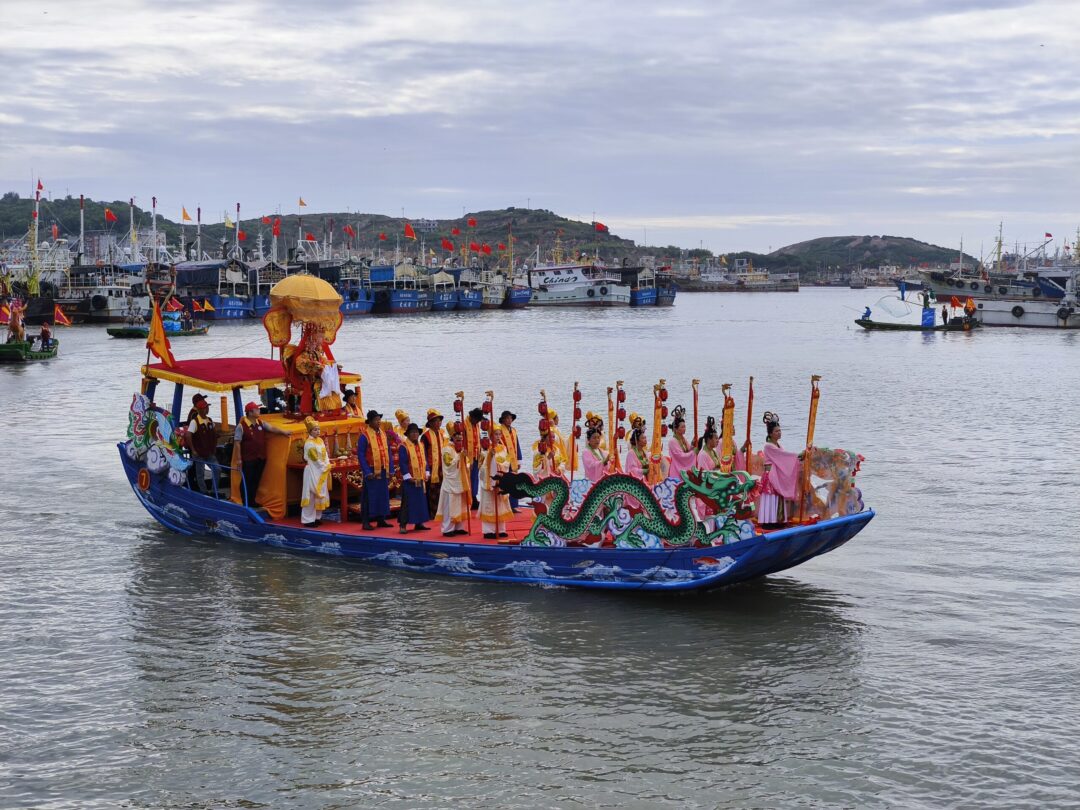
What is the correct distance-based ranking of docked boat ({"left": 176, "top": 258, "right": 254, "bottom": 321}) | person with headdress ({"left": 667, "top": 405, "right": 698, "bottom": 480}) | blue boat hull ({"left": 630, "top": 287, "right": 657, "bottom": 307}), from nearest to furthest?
person with headdress ({"left": 667, "top": 405, "right": 698, "bottom": 480}) < docked boat ({"left": 176, "top": 258, "right": 254, "bottom": 321}) < blue boat hull ({"left": 630, "top": 287, "right": 657, "bottom": 307})

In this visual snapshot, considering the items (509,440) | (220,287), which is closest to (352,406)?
(509,440)

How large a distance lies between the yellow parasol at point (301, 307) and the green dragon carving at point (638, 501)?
4003 mm

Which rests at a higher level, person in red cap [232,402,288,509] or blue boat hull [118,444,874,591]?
person in red cap [232,402,288,509]

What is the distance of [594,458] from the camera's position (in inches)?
555

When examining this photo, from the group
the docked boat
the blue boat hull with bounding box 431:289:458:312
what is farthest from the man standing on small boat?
the blue boat hull with bounding box 431:289:458:312

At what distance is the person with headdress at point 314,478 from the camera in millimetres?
14477

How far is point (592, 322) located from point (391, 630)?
74.5 metres

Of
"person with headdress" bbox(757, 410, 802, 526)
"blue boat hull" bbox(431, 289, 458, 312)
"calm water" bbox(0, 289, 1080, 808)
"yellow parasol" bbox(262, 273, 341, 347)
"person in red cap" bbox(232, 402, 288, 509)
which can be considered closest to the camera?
"calm water" bbox(0, 289, 1080, 808)

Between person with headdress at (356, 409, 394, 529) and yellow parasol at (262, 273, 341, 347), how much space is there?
72.6 inches

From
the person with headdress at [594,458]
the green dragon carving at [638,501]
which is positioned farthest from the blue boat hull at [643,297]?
the green dragon carving at [638,501]

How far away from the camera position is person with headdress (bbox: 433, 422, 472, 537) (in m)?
13.8

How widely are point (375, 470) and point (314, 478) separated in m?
0.88

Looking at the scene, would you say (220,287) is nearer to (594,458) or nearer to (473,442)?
(473,442)

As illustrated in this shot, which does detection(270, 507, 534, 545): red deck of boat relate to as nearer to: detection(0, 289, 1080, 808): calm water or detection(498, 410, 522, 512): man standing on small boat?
detection(498, 410, 522, 512): man standing on small boat
